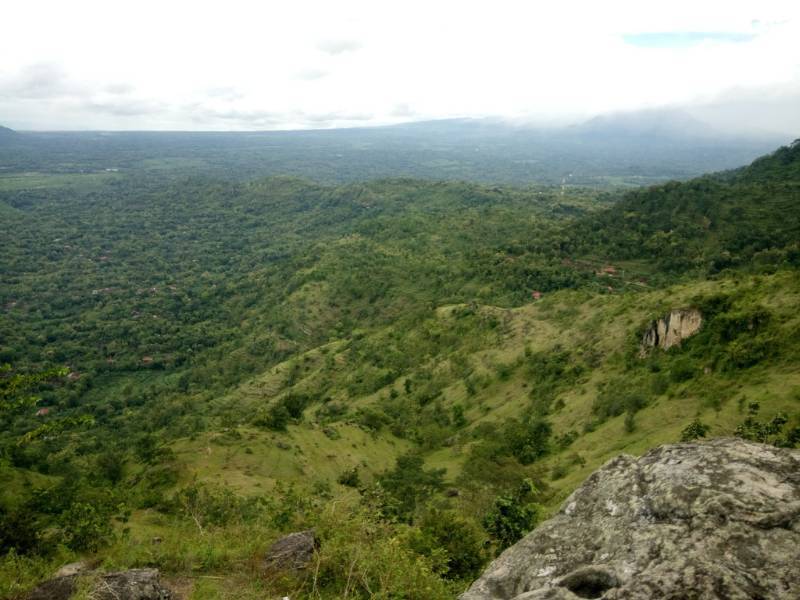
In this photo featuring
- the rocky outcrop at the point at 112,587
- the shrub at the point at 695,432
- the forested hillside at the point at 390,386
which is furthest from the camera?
the shrub at the point at 695,432

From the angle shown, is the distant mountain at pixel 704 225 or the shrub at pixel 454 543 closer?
the shrub at pixel 454 543

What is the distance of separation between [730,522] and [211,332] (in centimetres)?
10344

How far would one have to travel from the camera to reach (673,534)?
618 centimetres

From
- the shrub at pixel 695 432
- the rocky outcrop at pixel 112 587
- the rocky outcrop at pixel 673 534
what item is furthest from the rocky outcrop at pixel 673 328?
the rocky outcrop at pixel 112 587

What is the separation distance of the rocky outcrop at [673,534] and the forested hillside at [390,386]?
3189 mm

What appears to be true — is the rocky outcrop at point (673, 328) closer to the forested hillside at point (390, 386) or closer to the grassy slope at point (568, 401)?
the forested hillside at point (390, 386)

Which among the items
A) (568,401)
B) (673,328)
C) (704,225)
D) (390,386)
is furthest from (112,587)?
(704,225)

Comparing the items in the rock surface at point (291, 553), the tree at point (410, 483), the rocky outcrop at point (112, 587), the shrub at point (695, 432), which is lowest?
the tree at point (410, 483)

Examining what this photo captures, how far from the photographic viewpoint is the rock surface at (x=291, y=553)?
9.63 metres

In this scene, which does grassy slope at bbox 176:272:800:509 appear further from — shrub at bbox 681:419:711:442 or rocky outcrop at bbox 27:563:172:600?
rocky outcrop at bbox 27:563:172:600

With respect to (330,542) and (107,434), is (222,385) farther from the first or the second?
(330,542)

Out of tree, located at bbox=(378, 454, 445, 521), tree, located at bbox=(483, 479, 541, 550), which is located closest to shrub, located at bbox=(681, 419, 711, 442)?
tree, located at bbox=(483, 479, 541, 550)

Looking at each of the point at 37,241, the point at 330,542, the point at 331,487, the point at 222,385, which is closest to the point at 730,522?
the point at 330,542

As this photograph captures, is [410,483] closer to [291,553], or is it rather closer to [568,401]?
[568,401]
